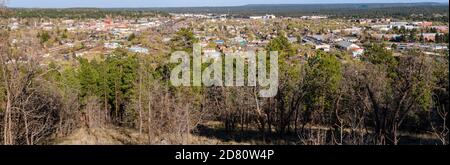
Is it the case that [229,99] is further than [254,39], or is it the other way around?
[254,39]

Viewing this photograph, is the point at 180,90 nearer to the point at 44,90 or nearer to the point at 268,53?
the point at 268,53

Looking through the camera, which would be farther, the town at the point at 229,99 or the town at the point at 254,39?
the town at the point at 254,39

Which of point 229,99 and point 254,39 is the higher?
point 229,99

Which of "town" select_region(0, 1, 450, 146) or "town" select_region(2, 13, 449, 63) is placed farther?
"town" select_region(2, 13, 449, 63)

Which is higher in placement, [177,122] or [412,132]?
[177,122]
